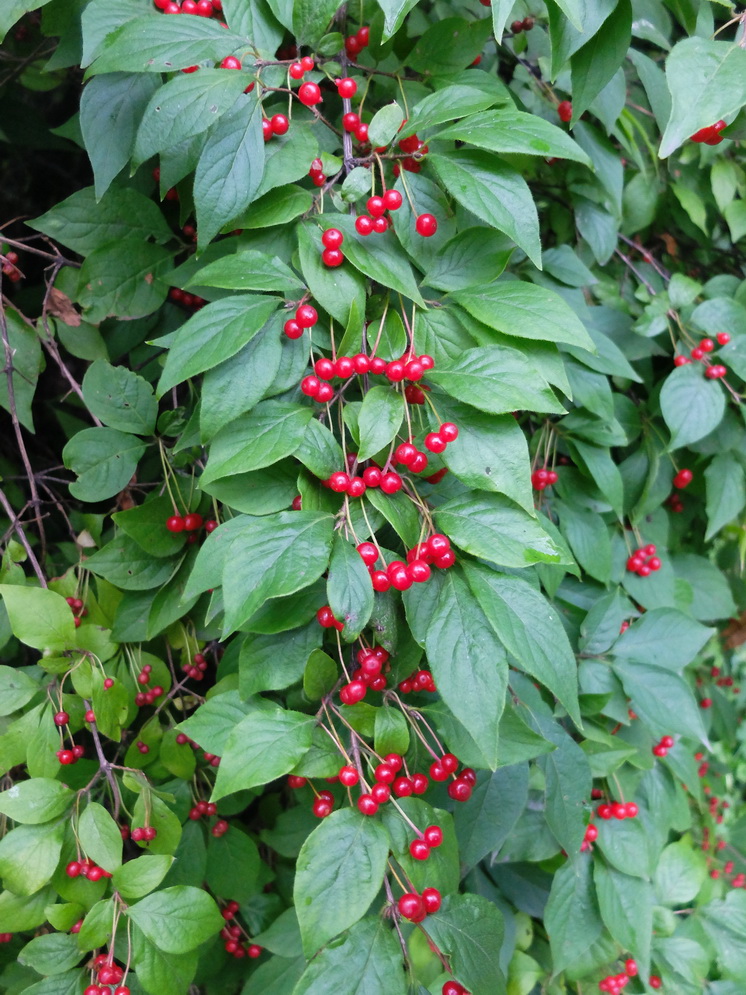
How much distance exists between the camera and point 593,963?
4.42ft

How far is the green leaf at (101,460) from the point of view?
1041mm

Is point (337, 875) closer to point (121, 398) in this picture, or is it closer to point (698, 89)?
point (121, 398)

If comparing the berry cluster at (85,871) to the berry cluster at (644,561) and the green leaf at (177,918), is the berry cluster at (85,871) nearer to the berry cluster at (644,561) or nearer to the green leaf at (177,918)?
the green leaf at (177,918)

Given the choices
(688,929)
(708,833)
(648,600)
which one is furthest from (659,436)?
(708,833)

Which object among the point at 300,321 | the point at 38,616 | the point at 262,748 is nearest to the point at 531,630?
the point at 262,748

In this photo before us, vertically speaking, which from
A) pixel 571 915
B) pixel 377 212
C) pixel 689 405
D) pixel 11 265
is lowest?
pixel 571 915

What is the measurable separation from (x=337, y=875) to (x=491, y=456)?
0.45 meters

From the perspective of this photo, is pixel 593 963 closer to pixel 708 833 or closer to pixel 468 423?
pixel 708 833

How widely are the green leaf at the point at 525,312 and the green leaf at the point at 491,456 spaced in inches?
3.9

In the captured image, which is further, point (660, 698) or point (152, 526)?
point (660, 698)

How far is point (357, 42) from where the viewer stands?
38.2 inches

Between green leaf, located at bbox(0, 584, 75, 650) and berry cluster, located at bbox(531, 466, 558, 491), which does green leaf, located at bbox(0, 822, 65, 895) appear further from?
berry cluster, located at bbox(531, 466, 558, 491)

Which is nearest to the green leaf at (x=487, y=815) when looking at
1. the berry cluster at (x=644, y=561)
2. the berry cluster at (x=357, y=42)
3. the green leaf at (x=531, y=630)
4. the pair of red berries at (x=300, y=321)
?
the green leaf at (x=531, y=630)

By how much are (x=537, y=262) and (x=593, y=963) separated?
1305 millimetres
